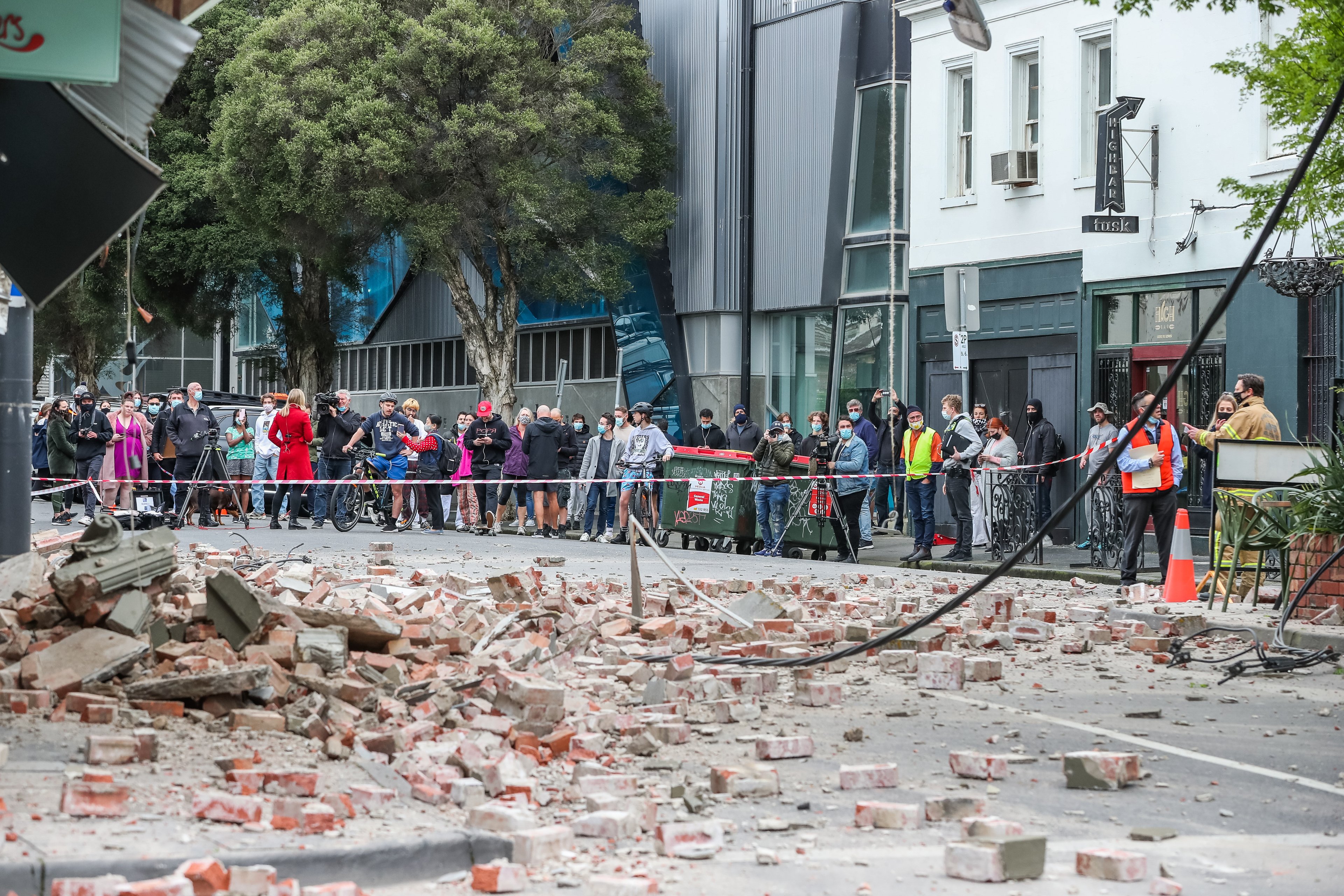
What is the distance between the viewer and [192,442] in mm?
23188

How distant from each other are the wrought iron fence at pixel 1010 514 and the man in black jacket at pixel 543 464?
7.34 metres

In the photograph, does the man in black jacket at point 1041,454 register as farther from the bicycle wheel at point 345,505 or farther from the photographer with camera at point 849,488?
the bicycle wheel at point 345,505

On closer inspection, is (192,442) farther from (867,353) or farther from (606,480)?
(867,353)

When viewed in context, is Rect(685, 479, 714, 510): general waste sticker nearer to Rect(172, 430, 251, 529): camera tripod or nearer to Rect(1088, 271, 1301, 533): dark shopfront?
Rect(1088, 271, 1301, 533): dark shopfront

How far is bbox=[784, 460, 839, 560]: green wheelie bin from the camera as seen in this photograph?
20.3m

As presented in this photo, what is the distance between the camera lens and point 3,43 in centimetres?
643

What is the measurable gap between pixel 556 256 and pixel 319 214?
5.00 m

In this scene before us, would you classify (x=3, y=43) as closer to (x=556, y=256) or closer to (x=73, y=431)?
(x=73, y=431)

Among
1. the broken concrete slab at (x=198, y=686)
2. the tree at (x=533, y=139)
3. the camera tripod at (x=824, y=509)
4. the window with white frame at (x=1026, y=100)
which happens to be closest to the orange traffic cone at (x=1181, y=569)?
the camera tripod at (x=824, y=509)

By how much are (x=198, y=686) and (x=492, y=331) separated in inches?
1138

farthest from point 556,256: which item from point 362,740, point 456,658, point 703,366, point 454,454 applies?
point 362,740

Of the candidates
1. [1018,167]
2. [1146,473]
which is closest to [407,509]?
[1018,167]

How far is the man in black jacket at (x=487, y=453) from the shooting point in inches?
966

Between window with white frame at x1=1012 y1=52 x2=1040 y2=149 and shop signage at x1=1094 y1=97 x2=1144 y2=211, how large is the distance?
99.6 inches
